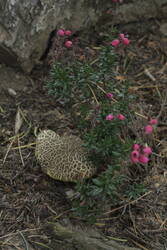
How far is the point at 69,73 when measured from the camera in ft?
10.4

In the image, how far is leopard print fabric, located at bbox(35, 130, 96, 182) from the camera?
2.96 m

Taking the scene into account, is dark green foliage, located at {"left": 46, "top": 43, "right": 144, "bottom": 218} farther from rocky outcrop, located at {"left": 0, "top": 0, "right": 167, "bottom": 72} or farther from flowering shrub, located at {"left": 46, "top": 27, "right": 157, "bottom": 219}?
rocky outcrop, located at {"left": 0, "top": 0, "right": 167, "bottom": 72}

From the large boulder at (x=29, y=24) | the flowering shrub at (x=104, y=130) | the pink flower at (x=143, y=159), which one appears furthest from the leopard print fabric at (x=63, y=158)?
the large boulder at (x=29, y=24)

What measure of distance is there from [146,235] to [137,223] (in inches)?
4.2

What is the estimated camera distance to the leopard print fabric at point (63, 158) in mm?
2955

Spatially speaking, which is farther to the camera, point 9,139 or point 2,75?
point 2,75

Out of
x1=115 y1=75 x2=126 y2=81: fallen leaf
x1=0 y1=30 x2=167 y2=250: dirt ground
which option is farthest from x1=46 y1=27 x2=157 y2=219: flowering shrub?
x1=115 y1=75 x2=126 y2=81: fallen leaf

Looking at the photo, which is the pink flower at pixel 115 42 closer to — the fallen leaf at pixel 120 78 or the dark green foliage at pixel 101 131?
the dark green foliage at pixel 101 131

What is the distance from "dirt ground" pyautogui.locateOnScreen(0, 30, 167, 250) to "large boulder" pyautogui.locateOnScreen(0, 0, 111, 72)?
0.85 ft

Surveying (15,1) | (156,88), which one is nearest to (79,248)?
(156,88)

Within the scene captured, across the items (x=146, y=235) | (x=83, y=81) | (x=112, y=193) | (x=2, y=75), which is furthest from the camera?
(x=2, y=75)

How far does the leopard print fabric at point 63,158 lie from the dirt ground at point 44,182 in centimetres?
19

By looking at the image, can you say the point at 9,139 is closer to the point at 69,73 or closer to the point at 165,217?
the point at 69,73

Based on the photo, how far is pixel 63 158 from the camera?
3.01 metres
